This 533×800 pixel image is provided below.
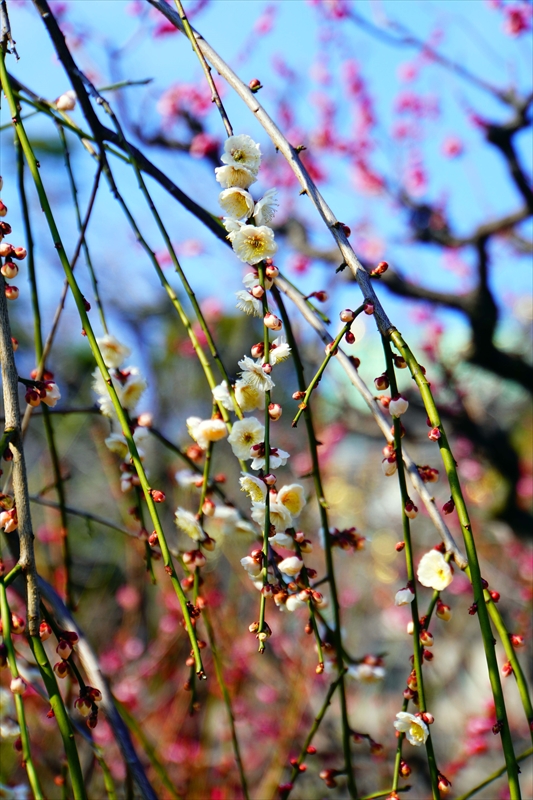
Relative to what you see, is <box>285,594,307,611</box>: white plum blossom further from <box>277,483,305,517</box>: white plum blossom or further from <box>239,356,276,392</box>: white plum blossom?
<box>239,356,276,392</box>: white plum blossom

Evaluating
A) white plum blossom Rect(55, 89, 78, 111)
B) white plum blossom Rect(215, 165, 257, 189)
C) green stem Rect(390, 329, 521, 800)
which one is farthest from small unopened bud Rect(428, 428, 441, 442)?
white plum blossom Rect(55, 89, 78, 111)

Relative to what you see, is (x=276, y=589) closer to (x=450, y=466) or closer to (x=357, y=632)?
(x=450, y=466)

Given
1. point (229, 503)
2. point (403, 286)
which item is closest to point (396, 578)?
point (403, 286)

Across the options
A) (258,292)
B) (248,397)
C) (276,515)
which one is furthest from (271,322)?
(276,515)

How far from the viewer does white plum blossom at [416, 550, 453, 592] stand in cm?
90

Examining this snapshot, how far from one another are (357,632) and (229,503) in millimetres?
4975

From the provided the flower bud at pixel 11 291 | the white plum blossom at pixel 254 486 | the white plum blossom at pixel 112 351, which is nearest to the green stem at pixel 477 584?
the white plum blossom at pixel 254 486

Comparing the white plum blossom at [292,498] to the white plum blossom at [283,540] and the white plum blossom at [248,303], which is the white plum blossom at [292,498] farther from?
the white plum blossom at [248,303]

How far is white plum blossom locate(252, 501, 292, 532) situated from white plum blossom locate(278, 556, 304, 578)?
0.05m

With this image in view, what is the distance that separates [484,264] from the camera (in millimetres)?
3703

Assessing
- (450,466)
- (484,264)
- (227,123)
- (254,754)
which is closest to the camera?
(450,466)

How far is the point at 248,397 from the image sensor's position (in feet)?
3.34

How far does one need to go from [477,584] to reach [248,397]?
1.41 feet

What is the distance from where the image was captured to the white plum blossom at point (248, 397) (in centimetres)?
100
